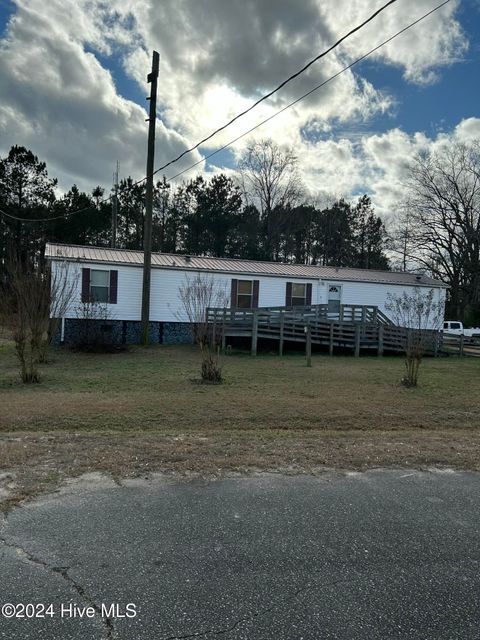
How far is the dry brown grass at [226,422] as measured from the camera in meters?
3.98

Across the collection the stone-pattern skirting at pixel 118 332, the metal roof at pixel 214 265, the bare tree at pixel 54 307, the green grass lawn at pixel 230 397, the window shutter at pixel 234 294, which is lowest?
the green grass lawn at pixel 230 397

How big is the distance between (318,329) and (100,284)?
8.65 metres

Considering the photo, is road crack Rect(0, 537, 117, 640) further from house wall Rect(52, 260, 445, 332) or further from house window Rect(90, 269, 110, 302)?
house window Rect(90, 269, 110, 302)

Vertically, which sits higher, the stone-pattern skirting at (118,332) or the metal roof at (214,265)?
the metal roof at (214,265)

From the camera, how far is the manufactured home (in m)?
15.5

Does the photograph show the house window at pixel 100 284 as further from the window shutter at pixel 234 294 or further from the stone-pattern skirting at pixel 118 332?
the window shutter at pixel 234 294

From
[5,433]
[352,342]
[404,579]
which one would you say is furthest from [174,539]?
[352,342]

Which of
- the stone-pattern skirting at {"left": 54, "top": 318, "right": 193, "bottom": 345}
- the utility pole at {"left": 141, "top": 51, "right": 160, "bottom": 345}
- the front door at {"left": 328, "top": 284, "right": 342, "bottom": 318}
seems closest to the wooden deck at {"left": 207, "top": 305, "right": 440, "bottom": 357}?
the front door at {"left": 328, "top": 284, "right": 342, "bottom": 318}

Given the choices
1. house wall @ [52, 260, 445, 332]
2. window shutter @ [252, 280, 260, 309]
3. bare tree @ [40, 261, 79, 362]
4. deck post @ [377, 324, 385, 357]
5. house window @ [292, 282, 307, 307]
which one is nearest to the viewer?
bare tree @ [40, 261, 79, 362]

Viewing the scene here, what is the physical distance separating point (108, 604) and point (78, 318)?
14124 mm

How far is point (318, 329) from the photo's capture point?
16609 millimetres

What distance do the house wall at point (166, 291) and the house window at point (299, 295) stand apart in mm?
291

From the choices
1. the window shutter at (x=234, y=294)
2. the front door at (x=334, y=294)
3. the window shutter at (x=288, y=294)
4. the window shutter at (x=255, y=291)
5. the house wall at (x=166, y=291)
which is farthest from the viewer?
the front door at (x=334, y=294)

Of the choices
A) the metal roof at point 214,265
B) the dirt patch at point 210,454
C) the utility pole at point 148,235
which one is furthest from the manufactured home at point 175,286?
the dirt patch at point 210,454
